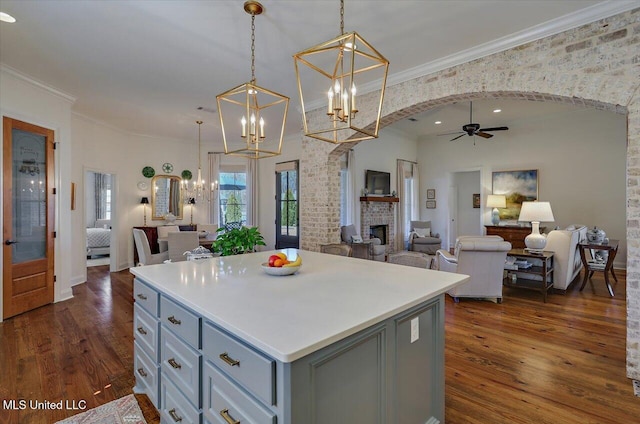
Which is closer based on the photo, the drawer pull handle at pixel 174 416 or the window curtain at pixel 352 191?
the drawer pull handle at pixel 174 416

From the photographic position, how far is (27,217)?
397 centimetres

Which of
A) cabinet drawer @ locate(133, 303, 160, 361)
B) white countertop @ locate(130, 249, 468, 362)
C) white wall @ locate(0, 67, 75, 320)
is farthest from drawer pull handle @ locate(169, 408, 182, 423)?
white wall @ locate(0, 67, 75, 320)

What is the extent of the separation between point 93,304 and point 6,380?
1.99m

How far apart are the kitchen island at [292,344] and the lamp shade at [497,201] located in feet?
20.6

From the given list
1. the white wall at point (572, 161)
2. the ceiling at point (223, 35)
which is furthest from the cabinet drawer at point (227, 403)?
the white wall at point (572, 161)

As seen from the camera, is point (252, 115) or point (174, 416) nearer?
point (174, 416)

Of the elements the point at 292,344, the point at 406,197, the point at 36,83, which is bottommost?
the point at 292,344

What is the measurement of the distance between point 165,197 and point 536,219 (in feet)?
24.7

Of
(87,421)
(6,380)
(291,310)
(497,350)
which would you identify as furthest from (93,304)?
(497,350)

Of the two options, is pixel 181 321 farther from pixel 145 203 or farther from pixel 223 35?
pixel 145 203

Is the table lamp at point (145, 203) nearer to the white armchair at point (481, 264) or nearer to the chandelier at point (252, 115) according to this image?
→ the chandelier at point (252, 115)

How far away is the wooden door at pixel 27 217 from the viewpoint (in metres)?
3.70

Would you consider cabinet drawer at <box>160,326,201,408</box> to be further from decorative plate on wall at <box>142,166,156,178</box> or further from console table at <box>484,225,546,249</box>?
console table at <box>484,225,546,249</box>

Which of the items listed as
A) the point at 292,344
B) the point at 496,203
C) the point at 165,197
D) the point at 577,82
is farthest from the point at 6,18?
the point at 496,203
